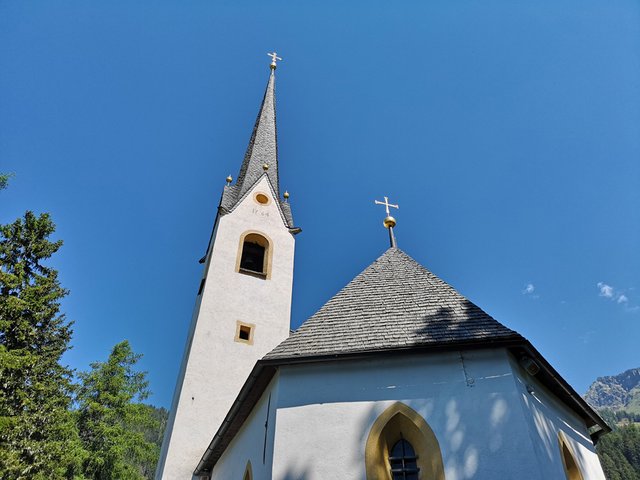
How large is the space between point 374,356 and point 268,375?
204cm

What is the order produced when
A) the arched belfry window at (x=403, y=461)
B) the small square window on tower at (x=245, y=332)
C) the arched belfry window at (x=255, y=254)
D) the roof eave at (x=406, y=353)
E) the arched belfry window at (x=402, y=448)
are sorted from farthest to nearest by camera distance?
the arched belfry window at (x=255, y=254)
the small square window on tower at (x=245, y=332)
the roof eave at (x=406, y=353)
the arched belfry window at (x=403, y=461)
the arched belfry window at (x=402, y=448)

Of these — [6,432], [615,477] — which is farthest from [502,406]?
[615,477]

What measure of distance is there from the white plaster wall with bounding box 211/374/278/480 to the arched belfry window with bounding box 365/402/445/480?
63.5 inches

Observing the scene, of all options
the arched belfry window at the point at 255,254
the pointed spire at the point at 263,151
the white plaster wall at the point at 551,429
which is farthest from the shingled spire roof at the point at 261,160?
the white plaster wall at the point at 551,429

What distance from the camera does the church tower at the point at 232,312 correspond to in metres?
14.1

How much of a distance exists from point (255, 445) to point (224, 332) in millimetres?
7878

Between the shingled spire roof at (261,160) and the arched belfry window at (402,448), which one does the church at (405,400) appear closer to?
the arched belfry window at (402,448)

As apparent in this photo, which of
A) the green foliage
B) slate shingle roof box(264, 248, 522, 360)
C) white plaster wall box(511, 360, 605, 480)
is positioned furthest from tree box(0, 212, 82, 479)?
the green foliage

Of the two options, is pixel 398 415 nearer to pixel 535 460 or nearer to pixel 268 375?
pixel 535 460

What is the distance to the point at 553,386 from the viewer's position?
314 inches

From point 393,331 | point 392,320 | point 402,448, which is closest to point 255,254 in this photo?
point 392,320

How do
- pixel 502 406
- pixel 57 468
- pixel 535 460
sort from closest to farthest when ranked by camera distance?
1. pixel 535 460
2. pixel 502 406
3. pixel 57 468

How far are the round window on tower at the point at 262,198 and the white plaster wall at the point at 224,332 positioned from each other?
0.71 metres

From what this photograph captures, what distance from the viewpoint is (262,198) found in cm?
2125
